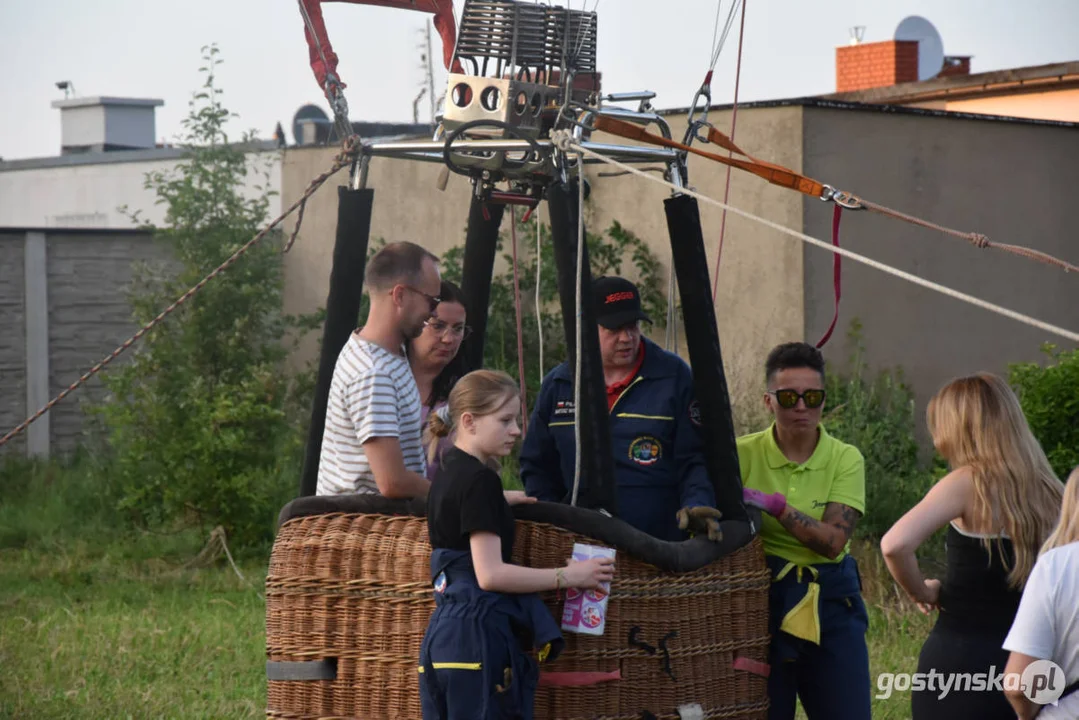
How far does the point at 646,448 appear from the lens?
12.4 ft

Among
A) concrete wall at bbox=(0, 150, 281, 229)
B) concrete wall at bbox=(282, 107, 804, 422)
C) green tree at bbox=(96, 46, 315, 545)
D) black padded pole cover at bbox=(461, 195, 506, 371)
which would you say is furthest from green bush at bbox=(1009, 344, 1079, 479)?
concrete wall at bbox=(0, 150, 281, 229)

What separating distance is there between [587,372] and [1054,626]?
1158 millimetres

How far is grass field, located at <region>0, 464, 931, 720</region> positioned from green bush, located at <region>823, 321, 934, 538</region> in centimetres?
91

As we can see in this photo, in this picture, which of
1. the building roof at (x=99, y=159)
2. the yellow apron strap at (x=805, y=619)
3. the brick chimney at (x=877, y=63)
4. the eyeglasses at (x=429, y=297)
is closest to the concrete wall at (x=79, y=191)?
the building roof at (x=99, y=159)

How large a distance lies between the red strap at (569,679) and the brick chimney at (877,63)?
15411 millimetres

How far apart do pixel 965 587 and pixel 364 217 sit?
1773 mm

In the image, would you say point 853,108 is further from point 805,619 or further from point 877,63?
point 877,63

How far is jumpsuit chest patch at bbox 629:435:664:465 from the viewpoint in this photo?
375 cm

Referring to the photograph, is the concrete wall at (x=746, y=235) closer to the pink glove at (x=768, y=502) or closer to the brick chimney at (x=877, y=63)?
the pink glove at (x=768, y=502)

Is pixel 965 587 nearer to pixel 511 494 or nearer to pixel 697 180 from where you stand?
pixel 511 494

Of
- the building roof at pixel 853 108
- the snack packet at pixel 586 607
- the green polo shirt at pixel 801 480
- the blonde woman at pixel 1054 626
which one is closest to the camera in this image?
the blonde woman at pixel 1054 626

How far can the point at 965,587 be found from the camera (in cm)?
334

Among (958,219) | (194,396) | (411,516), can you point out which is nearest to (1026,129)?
(958,219)

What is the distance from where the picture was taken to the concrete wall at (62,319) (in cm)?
1149
